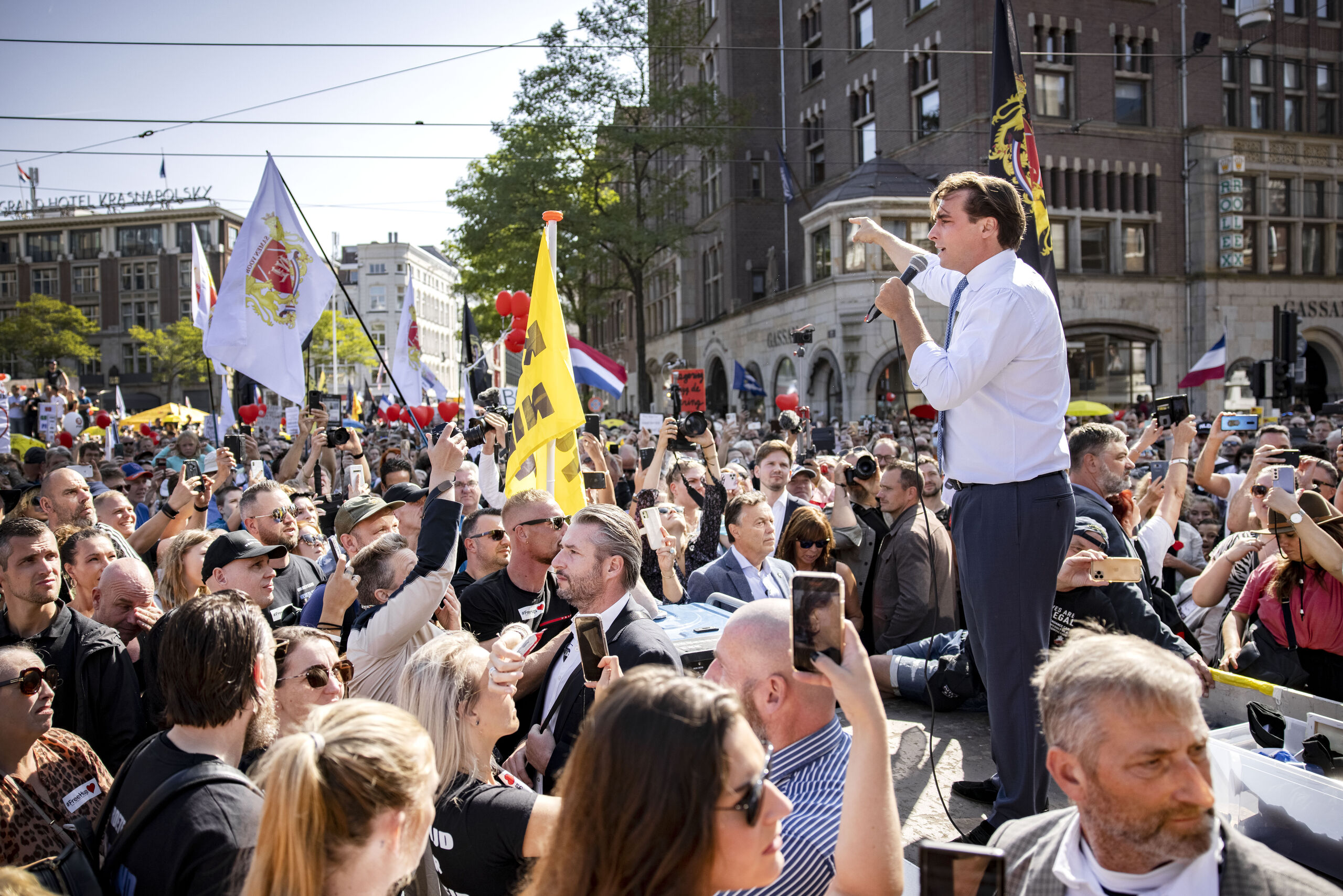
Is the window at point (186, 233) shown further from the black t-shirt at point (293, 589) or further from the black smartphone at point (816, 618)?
the black smartphone at point (816, 618)

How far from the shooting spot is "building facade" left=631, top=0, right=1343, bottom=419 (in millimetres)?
27297

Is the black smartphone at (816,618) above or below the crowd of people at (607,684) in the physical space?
above

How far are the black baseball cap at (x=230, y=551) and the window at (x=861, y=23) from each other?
3100 centimetres

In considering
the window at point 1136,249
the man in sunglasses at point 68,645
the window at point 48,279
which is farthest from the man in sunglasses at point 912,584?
the window at point 48,279

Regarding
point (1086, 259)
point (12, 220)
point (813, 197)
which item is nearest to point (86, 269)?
point (12, 220)

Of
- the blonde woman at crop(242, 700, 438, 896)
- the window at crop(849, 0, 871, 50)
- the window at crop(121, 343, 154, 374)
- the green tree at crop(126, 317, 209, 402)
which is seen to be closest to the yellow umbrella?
the window at crop(849, 0, 871, 50)

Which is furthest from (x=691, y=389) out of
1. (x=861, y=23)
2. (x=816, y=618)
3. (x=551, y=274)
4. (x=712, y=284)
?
(x=712, y=284)

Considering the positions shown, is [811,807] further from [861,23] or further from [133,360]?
[133,360]

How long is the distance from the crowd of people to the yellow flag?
39 centimetres

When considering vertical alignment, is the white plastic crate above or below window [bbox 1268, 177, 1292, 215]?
below

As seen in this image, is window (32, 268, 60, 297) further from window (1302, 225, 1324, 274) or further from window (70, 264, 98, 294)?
window (1302, 225, 1324, 274)

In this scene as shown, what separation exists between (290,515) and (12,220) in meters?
84.2

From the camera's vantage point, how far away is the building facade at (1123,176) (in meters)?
27.3

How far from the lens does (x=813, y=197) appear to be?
3572 cm
